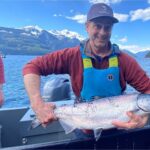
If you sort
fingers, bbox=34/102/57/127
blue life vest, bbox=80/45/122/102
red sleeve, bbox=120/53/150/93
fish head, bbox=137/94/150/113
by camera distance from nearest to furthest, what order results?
fish head, bbox=137/94/150/113 < fingers, bbox=34/102/57/127 < blue life vest, bbox=80/45/122/102 < red sleeve, bbox=120/53/150/93

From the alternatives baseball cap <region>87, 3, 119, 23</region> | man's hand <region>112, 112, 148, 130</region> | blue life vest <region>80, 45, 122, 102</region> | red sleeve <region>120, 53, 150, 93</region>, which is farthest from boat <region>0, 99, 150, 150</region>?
baseball cap <region>87, 3, 119, 23</region>

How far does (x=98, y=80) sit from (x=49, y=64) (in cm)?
61

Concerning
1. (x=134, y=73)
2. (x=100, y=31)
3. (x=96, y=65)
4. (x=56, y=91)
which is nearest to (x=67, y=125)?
(x=96, y=65)

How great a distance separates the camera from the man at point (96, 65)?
3982 millimetres

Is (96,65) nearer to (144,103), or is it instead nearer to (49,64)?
(49,64)

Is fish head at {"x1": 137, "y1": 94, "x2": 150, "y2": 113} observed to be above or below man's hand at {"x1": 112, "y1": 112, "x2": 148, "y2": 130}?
above

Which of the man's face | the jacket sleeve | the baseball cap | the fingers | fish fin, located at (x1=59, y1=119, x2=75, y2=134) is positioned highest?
the baseball cap

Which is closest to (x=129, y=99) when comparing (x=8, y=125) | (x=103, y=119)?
(x=103, y=119)

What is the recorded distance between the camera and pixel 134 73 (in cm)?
413

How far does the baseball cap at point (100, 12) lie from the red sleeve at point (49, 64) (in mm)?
513

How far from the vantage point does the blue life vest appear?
13.1 feet

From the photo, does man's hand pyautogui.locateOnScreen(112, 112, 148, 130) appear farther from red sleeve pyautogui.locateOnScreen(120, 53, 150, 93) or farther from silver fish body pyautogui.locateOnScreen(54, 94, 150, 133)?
red sleeve pyautogui.locateOnScreen(120, 53, 150, 93)

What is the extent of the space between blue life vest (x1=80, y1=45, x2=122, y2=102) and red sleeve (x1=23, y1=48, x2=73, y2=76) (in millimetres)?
237

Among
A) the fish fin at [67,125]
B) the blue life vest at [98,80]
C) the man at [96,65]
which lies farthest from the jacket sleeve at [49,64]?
the fish fin at [67,125]
